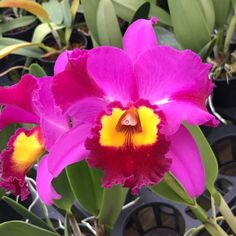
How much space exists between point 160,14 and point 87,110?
0.70 m

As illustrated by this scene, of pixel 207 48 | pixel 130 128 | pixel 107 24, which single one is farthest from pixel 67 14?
pixel 130 128

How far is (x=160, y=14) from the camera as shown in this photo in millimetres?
1201

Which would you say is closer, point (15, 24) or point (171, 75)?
point (171, 75)

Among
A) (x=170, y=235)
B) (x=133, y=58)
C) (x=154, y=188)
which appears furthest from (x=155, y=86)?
(x=170, y=235)

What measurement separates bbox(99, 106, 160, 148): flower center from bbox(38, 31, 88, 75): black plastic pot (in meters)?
0.87

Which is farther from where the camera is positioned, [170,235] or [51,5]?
[51,5]

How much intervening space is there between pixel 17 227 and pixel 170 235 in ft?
Answer: 1.42

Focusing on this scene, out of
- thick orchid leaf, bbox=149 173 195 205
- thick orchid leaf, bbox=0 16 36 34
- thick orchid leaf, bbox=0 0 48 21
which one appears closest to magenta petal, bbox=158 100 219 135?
thick orchid leaf, bbox=149 173 195 205

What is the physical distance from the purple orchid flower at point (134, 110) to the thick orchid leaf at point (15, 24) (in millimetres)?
1057

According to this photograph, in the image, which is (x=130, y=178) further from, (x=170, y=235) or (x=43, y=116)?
(x=170, y=235)

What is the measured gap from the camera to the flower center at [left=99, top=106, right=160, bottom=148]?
568 mm

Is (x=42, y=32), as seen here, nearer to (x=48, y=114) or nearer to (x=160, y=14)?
(x=160, y=14)

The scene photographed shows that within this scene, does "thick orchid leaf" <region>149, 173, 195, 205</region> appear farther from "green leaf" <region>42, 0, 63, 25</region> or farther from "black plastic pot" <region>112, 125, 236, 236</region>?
"green leaf" <region>42, 0, 63, 25</region>

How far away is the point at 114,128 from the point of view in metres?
0.59
